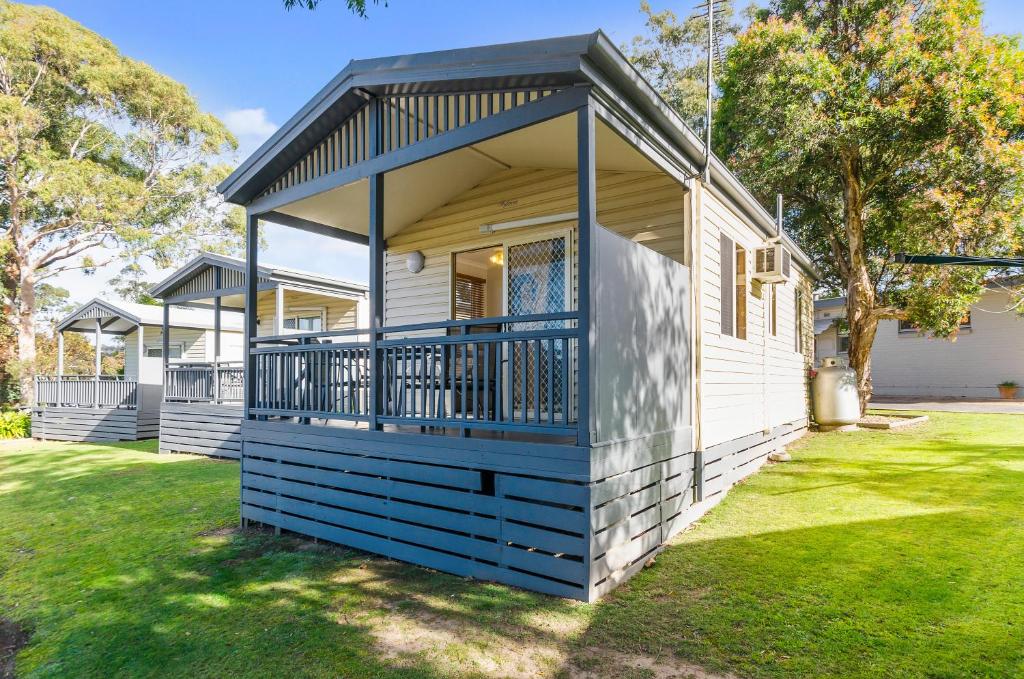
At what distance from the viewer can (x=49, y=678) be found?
296 centimetres

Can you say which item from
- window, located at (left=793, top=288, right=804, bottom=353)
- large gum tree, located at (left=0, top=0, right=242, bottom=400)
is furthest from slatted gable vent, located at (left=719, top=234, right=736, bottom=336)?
large gum tree, located at (left=0, top=0, right=242, bottom=400)

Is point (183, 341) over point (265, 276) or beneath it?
beneath

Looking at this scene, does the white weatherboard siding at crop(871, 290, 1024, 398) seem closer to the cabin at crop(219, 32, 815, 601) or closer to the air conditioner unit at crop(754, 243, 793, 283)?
the air conditioner unit at crop(754, 243, 793, 283)

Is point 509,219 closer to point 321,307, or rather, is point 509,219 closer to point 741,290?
point 741,290

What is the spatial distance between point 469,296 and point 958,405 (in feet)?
51.2

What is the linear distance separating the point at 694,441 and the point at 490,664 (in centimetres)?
322

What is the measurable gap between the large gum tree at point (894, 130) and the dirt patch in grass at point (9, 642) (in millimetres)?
13565

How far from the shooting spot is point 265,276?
11.3 metres

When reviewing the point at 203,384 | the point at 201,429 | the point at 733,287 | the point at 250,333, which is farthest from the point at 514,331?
the point at 203,384

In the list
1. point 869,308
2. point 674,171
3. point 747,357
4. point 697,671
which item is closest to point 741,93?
point 869,308

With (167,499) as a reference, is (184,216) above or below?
above

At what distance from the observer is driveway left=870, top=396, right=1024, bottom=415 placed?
14.0 metres

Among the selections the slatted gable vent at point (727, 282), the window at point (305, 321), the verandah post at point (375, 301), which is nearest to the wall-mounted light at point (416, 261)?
the verandah post at point (375, 301)

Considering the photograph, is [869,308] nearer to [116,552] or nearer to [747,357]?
[747,357]
